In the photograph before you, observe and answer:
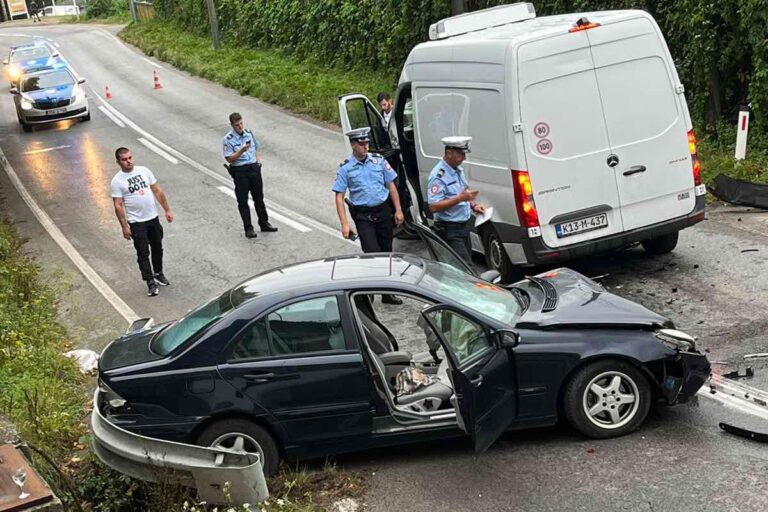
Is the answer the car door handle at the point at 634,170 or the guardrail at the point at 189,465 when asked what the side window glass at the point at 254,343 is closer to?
the guardrail at the point at 189,465

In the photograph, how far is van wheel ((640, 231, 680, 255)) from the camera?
35.4ft

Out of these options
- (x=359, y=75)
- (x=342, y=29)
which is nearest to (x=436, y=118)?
(x=359, y=75)

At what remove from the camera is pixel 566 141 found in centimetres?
959

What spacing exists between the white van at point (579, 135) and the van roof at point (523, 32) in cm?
2

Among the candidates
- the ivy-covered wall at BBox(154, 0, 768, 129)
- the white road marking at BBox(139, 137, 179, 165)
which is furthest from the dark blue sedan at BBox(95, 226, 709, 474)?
the white road marking at BBox(139, 137, 179, 165)

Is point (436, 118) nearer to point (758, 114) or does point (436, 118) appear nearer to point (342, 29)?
point (758, 114)

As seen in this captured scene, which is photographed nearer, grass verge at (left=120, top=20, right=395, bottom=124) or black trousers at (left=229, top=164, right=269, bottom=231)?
black trousers at (left=229, top=164, right=269, bottom=231)

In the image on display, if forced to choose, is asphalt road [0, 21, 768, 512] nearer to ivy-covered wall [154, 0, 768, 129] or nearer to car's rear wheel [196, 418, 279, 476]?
car's rear wheel [196, 418, 279, 476]

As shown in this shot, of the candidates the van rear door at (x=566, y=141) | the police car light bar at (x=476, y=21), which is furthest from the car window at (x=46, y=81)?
the van rear door at (x=566, y=141)

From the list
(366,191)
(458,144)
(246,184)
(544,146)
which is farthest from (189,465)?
(246,184)

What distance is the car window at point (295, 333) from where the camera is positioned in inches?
269

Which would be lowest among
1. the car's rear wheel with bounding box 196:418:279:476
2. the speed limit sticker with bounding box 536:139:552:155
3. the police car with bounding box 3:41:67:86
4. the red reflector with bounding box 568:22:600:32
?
the car's rear wheel with bounding box 196:418:279:476

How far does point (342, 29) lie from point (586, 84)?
20852 mm

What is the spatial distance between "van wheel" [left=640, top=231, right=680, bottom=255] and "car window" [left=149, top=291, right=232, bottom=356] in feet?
17.5
